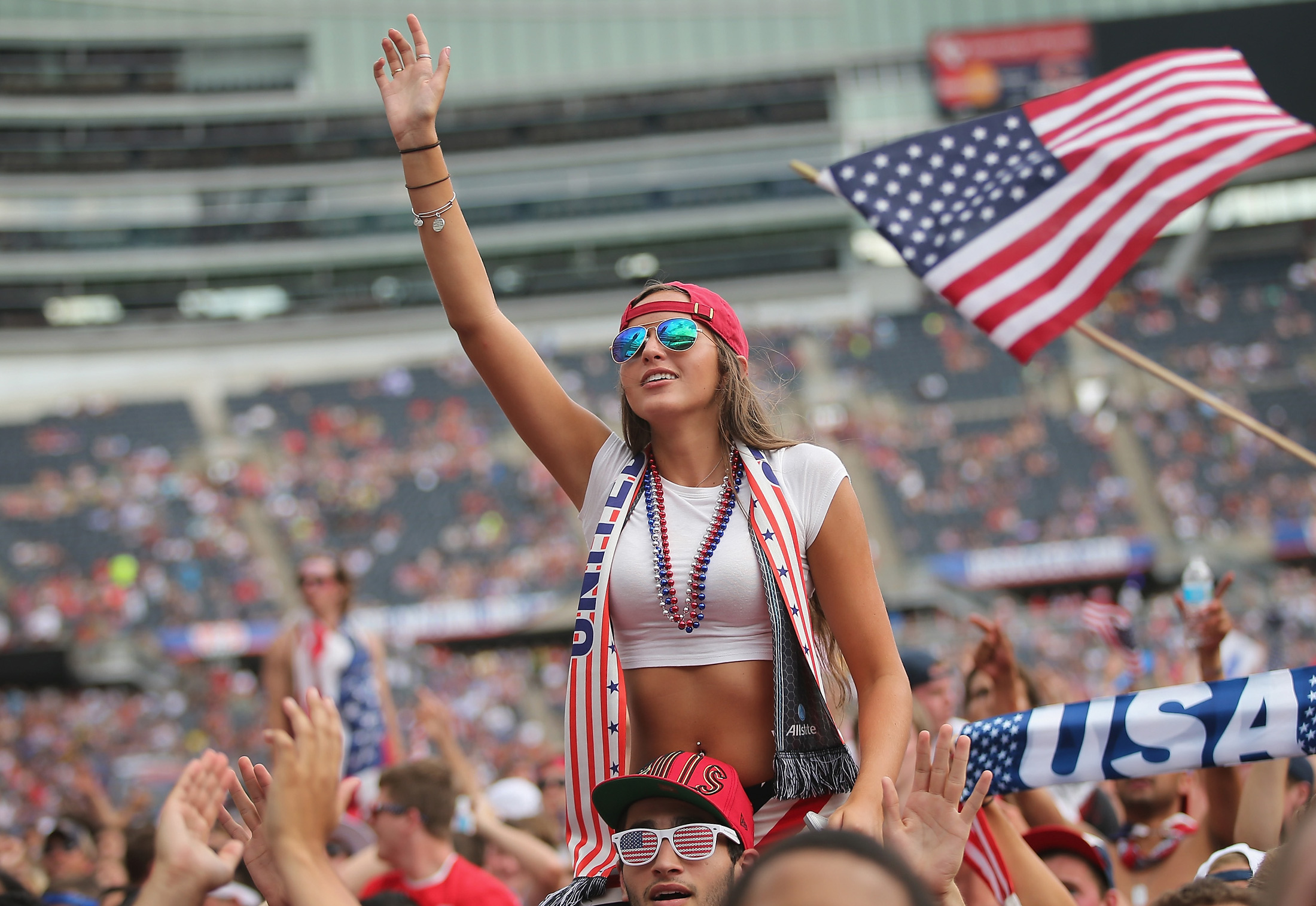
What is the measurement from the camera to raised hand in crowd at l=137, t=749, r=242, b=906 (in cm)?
203

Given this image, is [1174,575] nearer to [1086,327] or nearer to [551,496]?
[551,496]

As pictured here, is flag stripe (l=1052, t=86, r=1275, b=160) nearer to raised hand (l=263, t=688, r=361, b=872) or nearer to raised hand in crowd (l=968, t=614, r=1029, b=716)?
raised hand in crowd (l=968, t=614, r=1029, b=716)

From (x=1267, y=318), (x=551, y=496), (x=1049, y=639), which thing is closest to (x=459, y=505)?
(x=551, y=496)

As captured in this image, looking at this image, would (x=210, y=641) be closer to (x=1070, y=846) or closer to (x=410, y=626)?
(x=410, y=626)

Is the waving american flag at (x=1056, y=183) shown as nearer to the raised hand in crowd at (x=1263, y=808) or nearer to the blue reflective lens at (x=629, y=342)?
the raised hand in crowd at (x=1263, y=808)

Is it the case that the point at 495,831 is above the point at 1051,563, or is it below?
above

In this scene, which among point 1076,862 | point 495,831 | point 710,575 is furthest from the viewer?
point 495,831

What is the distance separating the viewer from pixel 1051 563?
26.0 meters

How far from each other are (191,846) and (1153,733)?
2.41m

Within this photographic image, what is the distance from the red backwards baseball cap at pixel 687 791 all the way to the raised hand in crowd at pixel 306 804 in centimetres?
52

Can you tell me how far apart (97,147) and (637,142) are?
1862 cm

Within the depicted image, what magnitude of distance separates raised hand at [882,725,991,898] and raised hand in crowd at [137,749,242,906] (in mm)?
1171

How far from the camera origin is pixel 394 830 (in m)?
4.07

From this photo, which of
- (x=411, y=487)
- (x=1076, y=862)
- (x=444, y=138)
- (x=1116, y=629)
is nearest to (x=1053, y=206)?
(x=1076, y=862)
